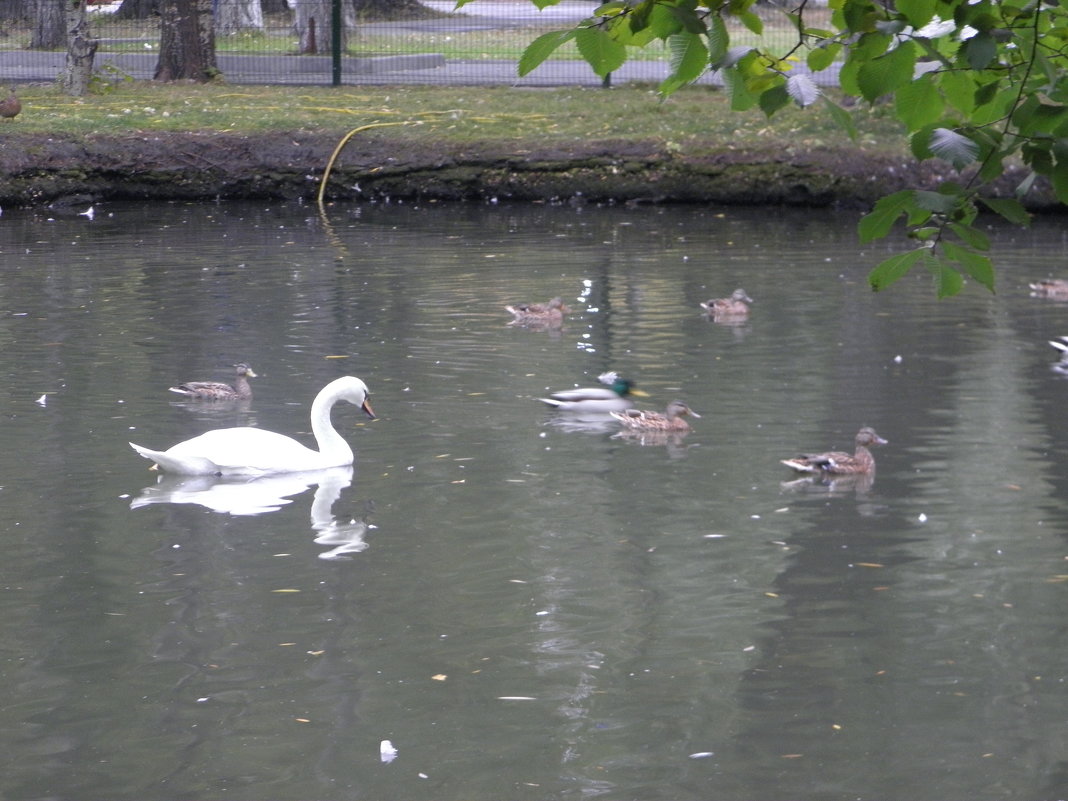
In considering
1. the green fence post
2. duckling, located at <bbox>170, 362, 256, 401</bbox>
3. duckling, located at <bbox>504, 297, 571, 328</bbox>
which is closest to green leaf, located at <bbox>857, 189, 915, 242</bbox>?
duckling, located at <bbox>170, 362, 256, 401</bbox>

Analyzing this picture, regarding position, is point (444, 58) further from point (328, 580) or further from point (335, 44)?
point (328, 580)

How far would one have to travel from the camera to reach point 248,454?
8.84m

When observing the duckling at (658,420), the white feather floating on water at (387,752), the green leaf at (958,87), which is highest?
the green leaf at (958,87)

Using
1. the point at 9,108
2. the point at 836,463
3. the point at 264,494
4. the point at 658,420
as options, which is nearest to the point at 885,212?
the point at 836,463

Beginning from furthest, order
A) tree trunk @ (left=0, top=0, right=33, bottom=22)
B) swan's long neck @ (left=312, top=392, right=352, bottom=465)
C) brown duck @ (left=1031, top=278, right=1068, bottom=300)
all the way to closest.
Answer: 1. tree trunk @ (left=0, top=0, right=33, bottom=22)
2. brown duck @ (left=1031, top=278, right=1068, bottom=300)
3. swan's long neck @ (left=312, top=392, right=352, bottom=465)

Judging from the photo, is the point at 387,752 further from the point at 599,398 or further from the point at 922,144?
the point at 599,398

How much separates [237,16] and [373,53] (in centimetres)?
735

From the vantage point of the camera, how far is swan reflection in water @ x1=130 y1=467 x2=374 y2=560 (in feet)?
26.2

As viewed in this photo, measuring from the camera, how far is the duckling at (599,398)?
9883mm

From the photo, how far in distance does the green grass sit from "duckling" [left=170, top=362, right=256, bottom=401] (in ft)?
36.1

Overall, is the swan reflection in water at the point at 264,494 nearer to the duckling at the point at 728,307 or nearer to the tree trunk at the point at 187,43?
the duckling at the point at 728,307

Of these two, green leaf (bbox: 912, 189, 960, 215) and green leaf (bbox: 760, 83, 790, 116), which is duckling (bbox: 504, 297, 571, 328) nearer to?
green leaf (bbox: 760, 83, 790, 116)

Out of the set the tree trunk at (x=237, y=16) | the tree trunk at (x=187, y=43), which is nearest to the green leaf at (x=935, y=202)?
the tree trunk at (x=187, y=43)

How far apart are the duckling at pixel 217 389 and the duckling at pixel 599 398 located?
2094 mm
